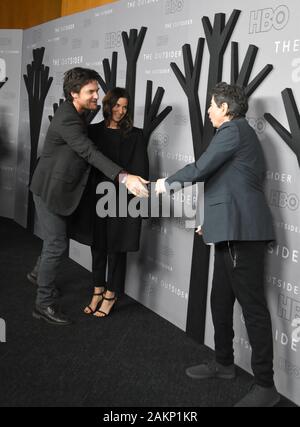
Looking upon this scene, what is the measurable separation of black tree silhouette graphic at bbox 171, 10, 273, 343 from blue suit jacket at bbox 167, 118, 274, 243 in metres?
0.54

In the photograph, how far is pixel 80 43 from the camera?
14.4 ft

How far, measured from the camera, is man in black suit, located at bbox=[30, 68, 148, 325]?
2.83 meters

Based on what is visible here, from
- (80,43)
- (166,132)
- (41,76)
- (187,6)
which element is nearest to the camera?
(187,6)

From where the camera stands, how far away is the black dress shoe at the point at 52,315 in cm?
316

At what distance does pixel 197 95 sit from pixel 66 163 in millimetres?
875

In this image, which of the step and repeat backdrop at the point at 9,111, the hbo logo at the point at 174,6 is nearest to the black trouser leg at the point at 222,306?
the hbo logo at the point at 174,6

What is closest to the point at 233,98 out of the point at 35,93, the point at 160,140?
the point at 160,140

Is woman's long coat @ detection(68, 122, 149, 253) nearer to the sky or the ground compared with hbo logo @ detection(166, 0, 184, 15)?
nearer to the ground

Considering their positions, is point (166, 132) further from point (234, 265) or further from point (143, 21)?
point (234, 265)

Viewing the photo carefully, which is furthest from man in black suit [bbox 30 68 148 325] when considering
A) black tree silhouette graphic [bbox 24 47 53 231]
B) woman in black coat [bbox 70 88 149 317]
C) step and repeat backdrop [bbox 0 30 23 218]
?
step and repeat backdrop [bbox 0 30 23 218]

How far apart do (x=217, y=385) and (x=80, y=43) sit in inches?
124

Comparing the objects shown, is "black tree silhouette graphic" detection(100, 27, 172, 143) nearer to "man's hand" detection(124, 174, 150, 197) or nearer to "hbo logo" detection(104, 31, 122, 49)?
"hbo logo" detection(104, 31, 122, 49)
